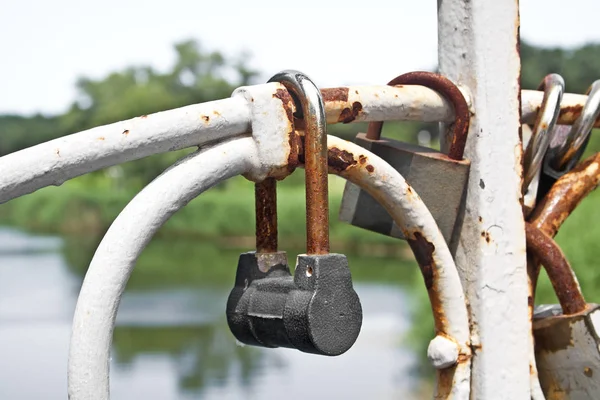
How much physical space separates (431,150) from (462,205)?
0.07 metres

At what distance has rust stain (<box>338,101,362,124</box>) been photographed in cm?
93

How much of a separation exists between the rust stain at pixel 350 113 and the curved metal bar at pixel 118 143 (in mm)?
113

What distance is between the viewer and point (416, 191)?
3.48 ft

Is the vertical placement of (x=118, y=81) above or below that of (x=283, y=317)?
above

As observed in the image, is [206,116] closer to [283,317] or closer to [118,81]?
[283,317]

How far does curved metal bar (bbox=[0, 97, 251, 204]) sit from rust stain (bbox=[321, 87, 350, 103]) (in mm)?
98

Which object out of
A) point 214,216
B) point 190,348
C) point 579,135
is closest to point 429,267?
point 579,135

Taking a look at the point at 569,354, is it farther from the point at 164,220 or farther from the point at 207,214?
the point at 207,214

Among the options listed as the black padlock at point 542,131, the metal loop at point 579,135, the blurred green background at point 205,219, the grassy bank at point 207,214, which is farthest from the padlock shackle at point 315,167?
the grassy bank at point 207,214

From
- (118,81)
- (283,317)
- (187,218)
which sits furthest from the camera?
(118,81)

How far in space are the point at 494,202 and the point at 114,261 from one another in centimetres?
45

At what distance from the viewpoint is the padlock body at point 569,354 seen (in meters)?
1.06

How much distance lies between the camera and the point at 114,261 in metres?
0.76

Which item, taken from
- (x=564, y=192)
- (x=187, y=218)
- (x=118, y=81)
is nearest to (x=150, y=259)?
(x=187, y=218)
